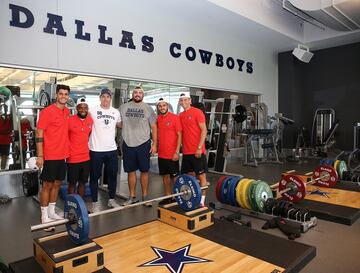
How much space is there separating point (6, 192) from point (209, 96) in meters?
4.91

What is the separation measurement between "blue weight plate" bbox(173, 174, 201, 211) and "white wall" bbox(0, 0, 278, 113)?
2.94m

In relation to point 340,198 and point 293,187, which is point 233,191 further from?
point 340,198

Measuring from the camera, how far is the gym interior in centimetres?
227

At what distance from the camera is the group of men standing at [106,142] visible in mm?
2979

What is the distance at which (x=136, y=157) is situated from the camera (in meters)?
3.67

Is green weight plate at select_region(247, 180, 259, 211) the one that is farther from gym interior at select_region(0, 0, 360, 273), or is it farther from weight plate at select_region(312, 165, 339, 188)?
weight plate at select_region(312, 165, 339, 188)

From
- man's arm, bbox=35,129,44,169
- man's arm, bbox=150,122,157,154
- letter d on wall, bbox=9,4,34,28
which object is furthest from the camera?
letter d on wall, bbox=9,4,34,28

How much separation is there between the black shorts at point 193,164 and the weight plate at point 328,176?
1.82 m

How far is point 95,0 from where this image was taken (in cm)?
486

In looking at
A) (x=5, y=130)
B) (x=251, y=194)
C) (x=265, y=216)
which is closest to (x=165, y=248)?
(x=251, y=194)

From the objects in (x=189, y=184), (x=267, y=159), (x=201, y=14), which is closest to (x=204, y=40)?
(x=201, y=14)

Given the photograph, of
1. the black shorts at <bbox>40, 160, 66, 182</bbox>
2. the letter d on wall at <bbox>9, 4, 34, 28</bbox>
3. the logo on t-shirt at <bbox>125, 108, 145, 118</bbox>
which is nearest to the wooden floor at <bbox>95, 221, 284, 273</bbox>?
the black shorts at <bbox>40, 160, 66, 182</bbox>

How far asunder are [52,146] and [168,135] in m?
1.35

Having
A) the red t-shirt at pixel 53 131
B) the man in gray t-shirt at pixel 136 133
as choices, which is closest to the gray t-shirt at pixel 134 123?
the man in gray t-shirt at pixel 136 133
